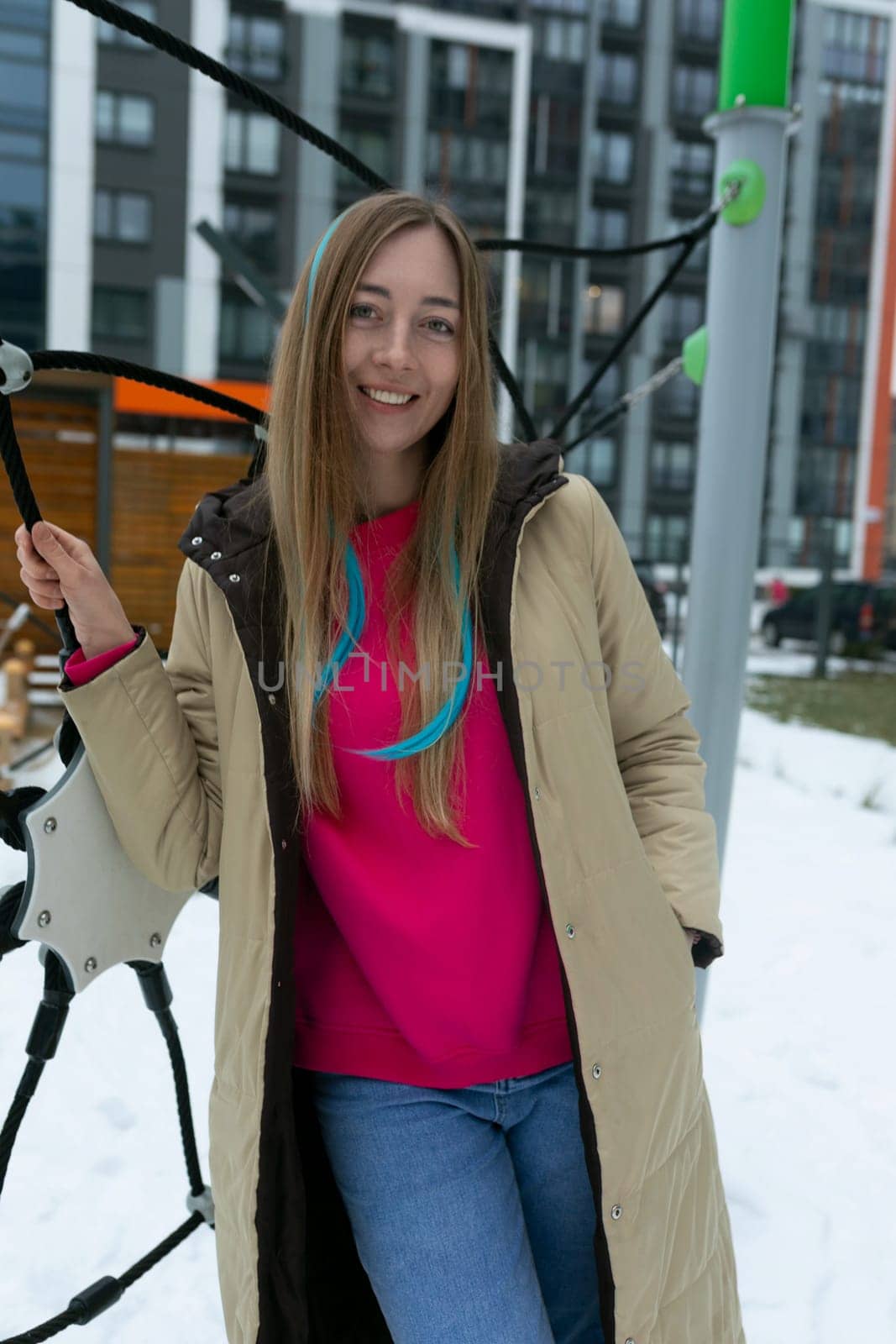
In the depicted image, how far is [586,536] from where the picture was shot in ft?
4.50

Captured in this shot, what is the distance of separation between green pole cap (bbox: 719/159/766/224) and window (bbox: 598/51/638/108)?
125 ft

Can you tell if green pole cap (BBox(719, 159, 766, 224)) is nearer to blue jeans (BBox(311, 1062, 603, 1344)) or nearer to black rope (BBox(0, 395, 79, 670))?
black rope (BBox(0, 395, 79, 670))

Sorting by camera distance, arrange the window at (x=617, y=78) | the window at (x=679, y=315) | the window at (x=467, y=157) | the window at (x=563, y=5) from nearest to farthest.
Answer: the window at (x=467, y=157)
the window at (x=563, y=5)
the window at (x=679, y=315)
the window at (x=617, y=78)

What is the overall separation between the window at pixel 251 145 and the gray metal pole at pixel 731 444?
2282cm

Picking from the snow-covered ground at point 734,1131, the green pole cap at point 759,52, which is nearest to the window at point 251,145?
the snow-covered ground at point 734,1131

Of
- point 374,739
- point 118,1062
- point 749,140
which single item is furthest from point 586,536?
point 118,1062

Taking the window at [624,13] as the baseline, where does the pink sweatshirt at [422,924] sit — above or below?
below

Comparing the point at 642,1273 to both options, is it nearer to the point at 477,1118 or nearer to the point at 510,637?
the point at 477,1118

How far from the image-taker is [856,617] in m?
15.7

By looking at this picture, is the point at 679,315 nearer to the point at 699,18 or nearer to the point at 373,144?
the point at 699,18

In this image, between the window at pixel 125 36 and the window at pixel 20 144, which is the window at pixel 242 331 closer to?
the window at pixel 20 144

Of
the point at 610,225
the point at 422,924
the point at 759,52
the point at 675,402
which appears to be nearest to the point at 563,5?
the point at 610,225

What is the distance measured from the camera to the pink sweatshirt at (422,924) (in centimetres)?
132

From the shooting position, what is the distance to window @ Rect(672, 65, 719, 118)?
36.1 m
